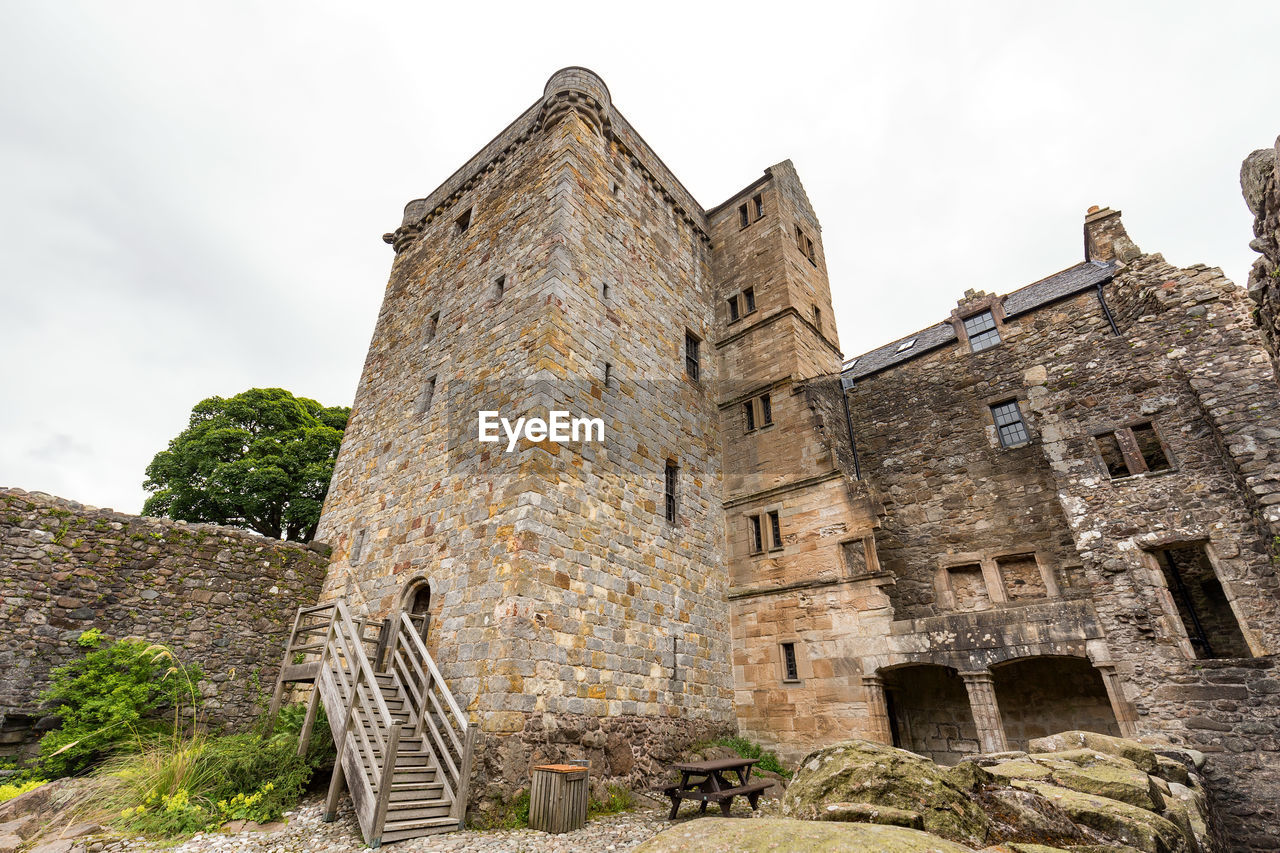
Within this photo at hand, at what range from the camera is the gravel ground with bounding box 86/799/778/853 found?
5.45 m

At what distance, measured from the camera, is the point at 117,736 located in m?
7.97

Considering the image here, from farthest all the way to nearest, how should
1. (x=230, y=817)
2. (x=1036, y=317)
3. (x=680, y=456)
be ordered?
(x=1036, y=317) < (x=680, y=456) < (x=230, y=817)

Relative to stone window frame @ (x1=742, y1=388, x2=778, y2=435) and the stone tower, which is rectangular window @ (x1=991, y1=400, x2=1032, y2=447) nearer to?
the stone tower

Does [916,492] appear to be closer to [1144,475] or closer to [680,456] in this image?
[1144,475]

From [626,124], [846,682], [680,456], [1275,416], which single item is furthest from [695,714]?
[626,124]

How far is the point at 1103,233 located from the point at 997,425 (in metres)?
5.58

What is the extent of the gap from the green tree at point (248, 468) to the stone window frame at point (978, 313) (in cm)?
1977

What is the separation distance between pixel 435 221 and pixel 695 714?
13.5 metres

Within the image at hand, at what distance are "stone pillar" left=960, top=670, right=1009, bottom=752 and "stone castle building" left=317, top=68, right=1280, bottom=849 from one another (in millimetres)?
Answer: 39

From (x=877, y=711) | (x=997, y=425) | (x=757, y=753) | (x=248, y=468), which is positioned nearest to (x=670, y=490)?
(x=757, y=753)

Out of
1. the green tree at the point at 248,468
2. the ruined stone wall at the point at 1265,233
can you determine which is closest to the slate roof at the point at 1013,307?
the ruined stone wall at the point at 1265,233

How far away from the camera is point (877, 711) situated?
30.4 ft

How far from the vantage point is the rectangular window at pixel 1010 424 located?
12078 mm

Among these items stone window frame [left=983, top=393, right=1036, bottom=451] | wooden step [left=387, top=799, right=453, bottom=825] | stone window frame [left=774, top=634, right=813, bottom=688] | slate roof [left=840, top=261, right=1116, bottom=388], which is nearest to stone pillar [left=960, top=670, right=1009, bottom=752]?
stone window frame [left=774, top=634, right=813, bottom=688]
